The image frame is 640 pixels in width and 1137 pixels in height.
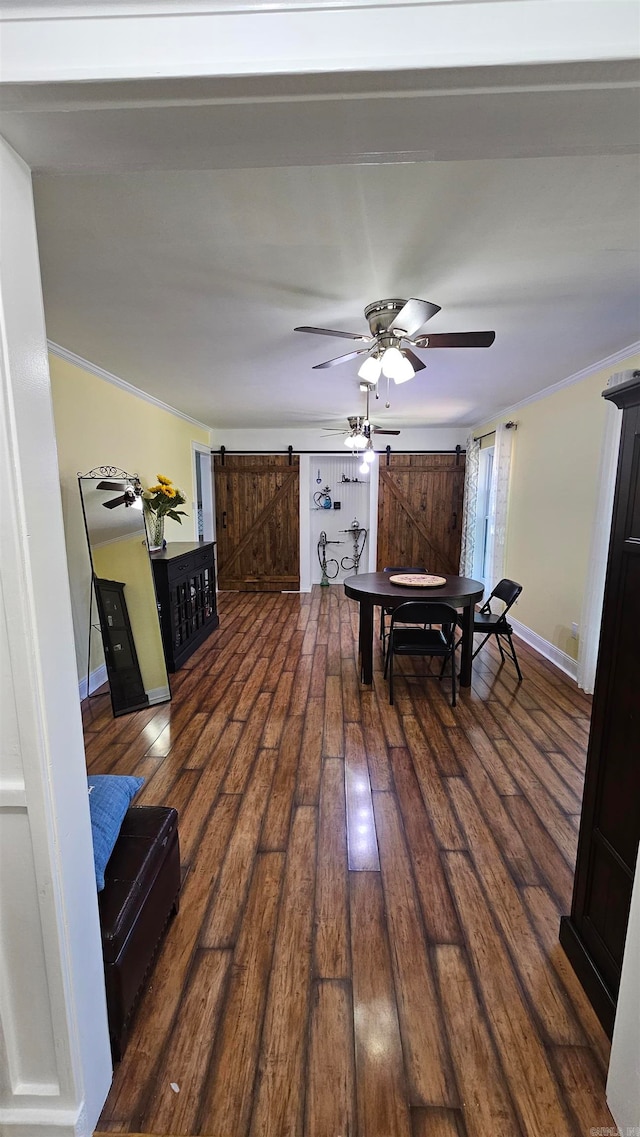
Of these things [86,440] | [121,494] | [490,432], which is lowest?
[121,494]

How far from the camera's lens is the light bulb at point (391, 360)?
195cm

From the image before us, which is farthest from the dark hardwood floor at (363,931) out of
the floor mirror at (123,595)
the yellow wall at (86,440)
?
the yellow wall at (86,440)

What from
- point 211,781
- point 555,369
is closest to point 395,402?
point 555,369

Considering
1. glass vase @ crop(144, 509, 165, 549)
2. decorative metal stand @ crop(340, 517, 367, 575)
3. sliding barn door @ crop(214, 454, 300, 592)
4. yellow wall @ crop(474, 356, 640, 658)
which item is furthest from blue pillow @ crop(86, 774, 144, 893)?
decorative metal stand @ crop(340, 517, 367, 575)

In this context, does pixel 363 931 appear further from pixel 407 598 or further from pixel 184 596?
pixel 184 596

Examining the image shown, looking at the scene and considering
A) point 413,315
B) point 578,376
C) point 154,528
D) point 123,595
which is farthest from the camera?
point 154,528

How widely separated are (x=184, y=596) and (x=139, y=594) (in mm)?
908

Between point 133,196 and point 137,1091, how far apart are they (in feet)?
8.34

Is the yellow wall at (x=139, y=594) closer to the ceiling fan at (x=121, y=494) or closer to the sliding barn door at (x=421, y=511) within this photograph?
the ceiling fan at (x=121, y=494)

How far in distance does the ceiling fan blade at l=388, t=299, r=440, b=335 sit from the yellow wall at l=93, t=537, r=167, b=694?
2.30 meters

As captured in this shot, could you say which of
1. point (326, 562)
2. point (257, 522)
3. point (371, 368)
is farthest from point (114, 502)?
point (326, 562)

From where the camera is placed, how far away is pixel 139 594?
3.18 m

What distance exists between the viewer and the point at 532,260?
5.81ft

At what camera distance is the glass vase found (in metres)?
3.99
